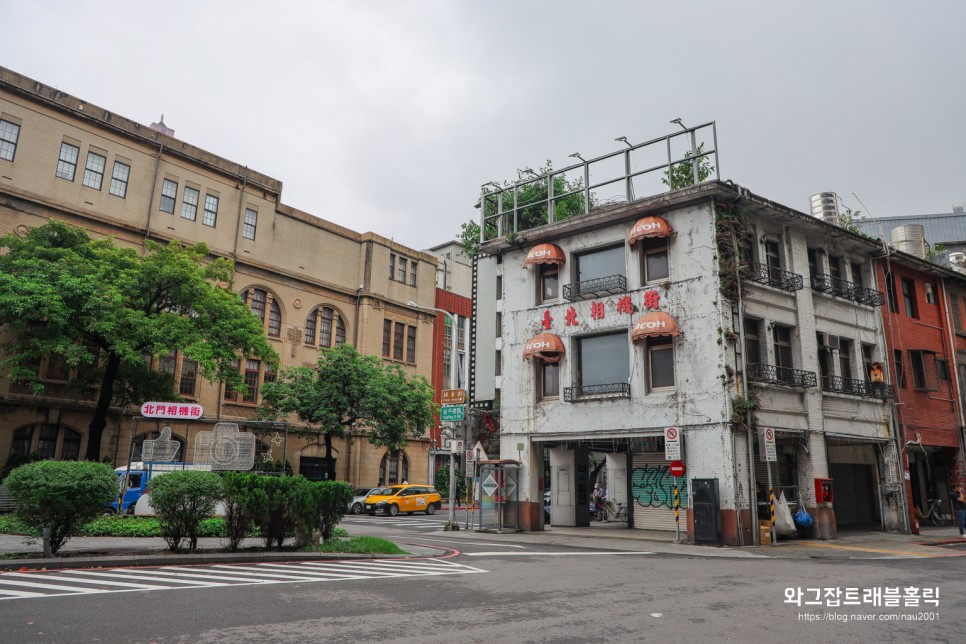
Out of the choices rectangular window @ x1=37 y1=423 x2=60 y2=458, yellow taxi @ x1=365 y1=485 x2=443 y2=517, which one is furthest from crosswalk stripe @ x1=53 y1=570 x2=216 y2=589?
rectangular window @ x1=37 y1=423 x2=60 y2=458

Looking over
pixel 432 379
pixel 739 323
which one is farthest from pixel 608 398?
pixel 432 379

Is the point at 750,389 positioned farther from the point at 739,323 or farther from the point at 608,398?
the point at 608,398

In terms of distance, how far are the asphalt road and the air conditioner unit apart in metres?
11.6

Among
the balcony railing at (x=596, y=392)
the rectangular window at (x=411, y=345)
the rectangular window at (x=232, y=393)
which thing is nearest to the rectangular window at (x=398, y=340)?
the rectangular window at (x=411, y=345)

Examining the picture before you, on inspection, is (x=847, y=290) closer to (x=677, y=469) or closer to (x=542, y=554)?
(x=677, y=469)

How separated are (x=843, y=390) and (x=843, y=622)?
58.3 feet

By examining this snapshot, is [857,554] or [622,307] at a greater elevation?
[622,307]

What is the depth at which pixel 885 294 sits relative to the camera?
88.2ft

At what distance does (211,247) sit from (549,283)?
24.4 m

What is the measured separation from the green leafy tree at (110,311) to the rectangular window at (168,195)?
8280 millimetres

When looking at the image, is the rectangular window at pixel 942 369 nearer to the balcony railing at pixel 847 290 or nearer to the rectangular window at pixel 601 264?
the balcony railing at pixel 847 290

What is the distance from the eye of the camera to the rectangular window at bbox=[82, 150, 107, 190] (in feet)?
118

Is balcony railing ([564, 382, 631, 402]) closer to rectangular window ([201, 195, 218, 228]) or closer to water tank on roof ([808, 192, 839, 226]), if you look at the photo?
water tank on roof ([808, 192, 839, 226])

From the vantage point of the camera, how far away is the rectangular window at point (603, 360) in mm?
22750
